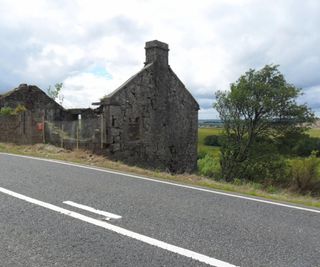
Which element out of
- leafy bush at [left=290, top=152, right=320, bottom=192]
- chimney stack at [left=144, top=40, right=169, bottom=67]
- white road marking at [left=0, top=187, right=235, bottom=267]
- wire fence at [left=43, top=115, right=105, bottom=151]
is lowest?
leafy bush at [left=290, top=152, right=320, bottom=192]

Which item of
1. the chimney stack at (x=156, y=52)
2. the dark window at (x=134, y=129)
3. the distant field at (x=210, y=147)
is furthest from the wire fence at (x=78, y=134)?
the distant field at (x=210, y=147)

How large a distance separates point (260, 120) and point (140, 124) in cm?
935

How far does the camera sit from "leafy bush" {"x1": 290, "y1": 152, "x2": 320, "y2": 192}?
18.8m

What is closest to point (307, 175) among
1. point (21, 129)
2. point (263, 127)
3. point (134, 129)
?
point (263, 127)

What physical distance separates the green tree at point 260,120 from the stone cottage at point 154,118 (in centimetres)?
310

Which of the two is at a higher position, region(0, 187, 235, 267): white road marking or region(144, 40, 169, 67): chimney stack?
region(144, 40, 169, 67): chimney stack

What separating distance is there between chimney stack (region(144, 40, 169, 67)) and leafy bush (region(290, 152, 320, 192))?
9.07m

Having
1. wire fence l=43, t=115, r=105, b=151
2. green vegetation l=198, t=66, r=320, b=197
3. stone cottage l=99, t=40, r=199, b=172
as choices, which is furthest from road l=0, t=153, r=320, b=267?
green vegetation l=198, t=66, r=320, b=197

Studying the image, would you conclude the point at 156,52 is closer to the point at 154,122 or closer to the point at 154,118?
the point at 154,118

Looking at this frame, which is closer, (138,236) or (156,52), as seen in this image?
(138,236)

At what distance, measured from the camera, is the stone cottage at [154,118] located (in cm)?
1842

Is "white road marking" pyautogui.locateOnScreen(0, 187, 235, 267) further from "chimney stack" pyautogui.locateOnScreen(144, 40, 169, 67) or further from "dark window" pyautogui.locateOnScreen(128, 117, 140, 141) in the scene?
"chimney stack" pyautogui.locateOnScreen(144, 40, 169, 67)

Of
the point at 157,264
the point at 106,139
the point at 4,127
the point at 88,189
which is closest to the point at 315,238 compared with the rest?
the point at 157,264

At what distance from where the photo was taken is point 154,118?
2130 centimetres
